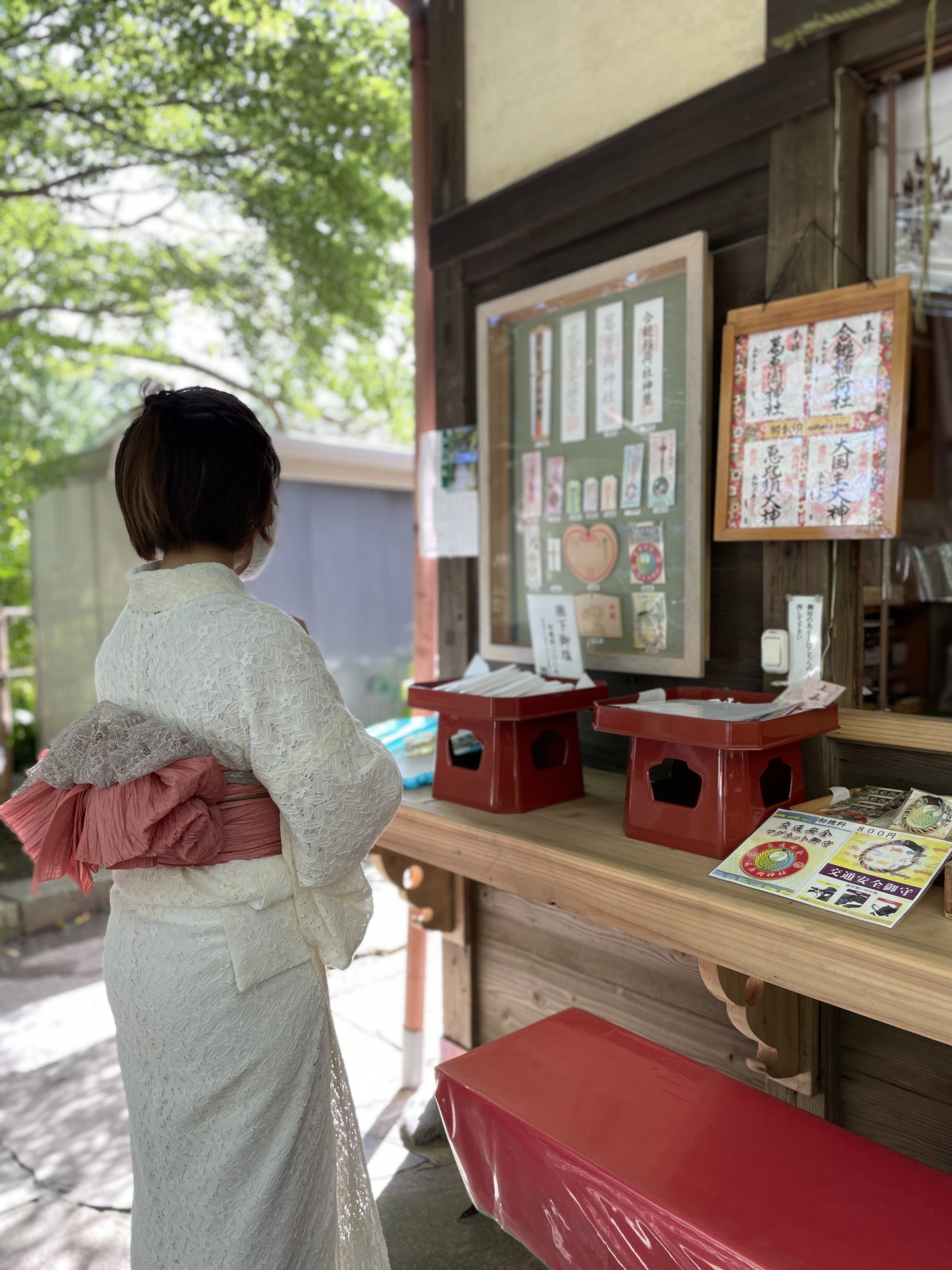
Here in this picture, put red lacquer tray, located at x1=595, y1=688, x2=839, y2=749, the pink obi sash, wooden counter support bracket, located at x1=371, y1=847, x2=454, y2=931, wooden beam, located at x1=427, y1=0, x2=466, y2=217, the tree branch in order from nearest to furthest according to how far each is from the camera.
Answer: the pink obi sash
red lacquer tray, located at x1=595, y1=688, x2=839, y2=749
wooden counter support bracket, located at x1=371, y1=847, x2=454, y2=931
wooden beam, located at x1=427, y1=0, x2=466, y2=217
the tree branch

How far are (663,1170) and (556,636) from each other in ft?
4.77

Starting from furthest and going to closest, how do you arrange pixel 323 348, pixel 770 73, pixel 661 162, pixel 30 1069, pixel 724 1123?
pixel 323 348 < pixel 30 1069 < pixel 661 162 < pixel 770 73 < pixel 724 1123

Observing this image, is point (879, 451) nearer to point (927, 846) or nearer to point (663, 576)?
point (663, 576)

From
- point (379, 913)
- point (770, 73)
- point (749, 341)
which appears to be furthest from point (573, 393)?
point (379, 913)

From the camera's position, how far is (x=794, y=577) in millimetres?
2240

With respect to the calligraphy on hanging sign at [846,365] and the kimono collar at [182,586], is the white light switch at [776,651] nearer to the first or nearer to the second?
the calligraphy on hanging sign at [846,365]

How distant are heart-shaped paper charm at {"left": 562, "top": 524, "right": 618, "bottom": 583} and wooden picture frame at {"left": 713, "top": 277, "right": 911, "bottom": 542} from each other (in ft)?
1.33

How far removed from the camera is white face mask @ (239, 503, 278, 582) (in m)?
1.80

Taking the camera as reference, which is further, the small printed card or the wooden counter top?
the small printed card

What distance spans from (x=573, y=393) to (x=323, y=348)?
252 inches

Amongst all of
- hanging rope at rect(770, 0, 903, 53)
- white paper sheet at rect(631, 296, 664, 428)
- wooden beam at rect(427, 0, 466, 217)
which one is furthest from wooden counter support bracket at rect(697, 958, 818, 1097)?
wooden beam at rect(427, 0, 466, 217)

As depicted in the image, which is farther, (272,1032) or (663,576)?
(663,576)

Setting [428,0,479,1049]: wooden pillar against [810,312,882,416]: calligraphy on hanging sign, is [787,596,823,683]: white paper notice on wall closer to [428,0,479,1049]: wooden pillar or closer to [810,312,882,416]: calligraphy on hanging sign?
[810,312,882,416]: calligraphy on hanging sign

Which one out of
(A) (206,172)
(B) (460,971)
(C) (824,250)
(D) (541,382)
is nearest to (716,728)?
(C) (824,250)
